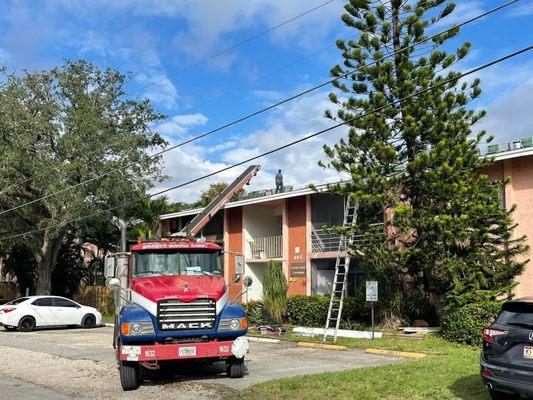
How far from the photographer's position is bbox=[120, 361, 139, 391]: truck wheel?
10.4 m

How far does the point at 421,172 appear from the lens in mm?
17891

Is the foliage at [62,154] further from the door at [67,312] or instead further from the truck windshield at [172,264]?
the truck windshield at [172,264]

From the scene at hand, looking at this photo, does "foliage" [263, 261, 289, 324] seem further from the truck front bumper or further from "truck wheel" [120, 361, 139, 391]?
"truck wheel" [120, 361, 139, 391]

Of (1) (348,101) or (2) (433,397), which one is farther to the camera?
(1) (348,101)

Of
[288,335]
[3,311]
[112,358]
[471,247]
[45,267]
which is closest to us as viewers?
[112,358]

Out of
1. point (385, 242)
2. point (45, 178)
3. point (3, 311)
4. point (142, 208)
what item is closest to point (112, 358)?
point (385, 242)

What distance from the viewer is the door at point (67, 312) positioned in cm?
2577

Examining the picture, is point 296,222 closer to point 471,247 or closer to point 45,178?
point 471,247

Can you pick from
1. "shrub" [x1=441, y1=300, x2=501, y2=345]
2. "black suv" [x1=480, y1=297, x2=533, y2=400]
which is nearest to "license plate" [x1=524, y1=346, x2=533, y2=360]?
"black suv" [x1=480, y1=297, x2=533, y2=400]

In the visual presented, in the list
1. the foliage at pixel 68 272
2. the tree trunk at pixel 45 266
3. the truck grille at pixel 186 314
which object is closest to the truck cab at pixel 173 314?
the truck grille at pixel 186 314

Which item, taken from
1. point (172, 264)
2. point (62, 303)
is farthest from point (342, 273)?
point (62, 303)

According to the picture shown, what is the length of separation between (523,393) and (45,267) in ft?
102

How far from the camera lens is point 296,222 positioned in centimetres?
2684

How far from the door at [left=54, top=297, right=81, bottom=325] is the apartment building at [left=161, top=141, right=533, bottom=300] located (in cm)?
703
